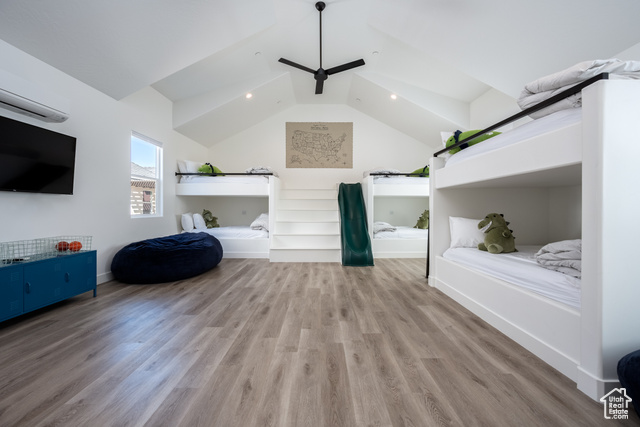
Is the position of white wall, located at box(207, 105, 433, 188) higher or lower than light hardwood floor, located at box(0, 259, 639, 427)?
higher

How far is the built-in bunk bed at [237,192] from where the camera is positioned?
4.32m

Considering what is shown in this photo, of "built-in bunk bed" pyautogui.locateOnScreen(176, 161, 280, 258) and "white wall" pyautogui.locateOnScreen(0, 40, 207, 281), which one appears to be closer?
"white wall" pyautogui.locateOnScreen(0, 40, 207, 281)

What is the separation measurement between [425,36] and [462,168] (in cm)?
207

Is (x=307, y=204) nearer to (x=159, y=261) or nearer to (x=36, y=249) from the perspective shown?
(x=159, y=261)

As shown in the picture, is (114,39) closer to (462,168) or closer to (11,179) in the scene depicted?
(11,179)

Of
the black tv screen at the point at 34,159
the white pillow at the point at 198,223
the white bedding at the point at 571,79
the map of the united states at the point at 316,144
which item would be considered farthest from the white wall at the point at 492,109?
the black tv screen at the point at 34,159

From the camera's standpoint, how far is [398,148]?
6.03 meters

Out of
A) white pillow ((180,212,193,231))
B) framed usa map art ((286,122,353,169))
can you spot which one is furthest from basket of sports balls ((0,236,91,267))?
framed usa map art ((286,122,353,169))

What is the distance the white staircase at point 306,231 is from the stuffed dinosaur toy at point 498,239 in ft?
7.01

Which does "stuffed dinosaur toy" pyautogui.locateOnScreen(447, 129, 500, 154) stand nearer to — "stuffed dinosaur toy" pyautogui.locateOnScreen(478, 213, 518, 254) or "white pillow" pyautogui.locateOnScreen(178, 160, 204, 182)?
"stuffed dinosaur toy" pyautogui.locateOnScreen(478, 213, 518, 254)

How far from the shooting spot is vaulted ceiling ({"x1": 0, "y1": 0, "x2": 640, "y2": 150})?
2193mm

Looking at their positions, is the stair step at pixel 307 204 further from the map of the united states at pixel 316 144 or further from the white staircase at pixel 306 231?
the map of the united states at pixel 316 144

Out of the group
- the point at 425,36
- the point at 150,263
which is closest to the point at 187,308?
the point at 150,263

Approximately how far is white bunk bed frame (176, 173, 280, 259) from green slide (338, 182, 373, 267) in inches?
47.2
